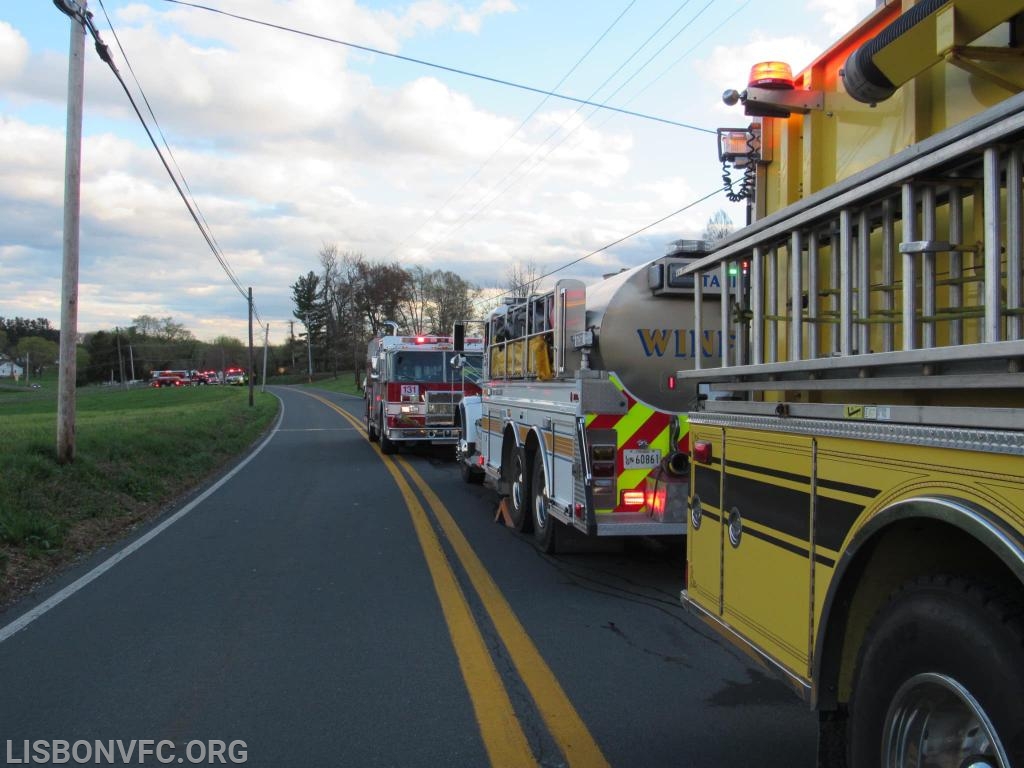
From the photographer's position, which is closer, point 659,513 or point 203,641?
point 203,641

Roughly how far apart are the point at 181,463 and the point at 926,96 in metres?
14.9

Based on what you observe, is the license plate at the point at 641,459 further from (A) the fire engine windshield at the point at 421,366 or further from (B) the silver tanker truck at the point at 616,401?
(A) the fire engine windshield at the point at 421,366

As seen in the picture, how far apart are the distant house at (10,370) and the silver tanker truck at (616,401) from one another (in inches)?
6099

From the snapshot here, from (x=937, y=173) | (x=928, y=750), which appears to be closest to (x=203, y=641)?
(x=928, y=750)

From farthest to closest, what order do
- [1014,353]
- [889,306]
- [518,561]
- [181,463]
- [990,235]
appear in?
[181,463], [518,561], [889,306], [990,235], [1014,353]

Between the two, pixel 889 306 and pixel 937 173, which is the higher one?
pixel 937 173

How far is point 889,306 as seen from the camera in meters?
3.13

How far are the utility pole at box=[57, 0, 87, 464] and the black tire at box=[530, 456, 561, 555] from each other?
7.67 meters

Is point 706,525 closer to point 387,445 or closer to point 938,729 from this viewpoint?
point 938,729

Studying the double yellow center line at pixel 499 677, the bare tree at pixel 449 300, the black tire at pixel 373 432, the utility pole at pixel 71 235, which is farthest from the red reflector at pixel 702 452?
the bare tree at pixel 449 300

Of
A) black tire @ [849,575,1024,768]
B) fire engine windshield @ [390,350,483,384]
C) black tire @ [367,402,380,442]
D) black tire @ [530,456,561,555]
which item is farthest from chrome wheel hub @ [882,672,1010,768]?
black tire @ [367,402,380,442]

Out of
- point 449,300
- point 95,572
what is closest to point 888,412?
point 95,572

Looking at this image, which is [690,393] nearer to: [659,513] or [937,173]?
[659,513]

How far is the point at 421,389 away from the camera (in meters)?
19.1
